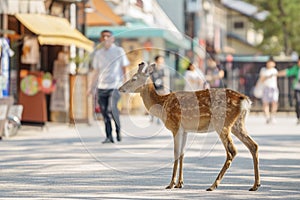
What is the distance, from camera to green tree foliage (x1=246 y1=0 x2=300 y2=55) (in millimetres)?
58781

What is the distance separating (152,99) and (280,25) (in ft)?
171

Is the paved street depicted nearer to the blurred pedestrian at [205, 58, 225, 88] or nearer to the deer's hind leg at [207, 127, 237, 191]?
the deer's hind leg at [207, 127, 237, 191]

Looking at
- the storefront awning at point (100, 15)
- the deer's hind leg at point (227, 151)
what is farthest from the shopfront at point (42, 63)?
the deer's hind leg at point (227, 151)

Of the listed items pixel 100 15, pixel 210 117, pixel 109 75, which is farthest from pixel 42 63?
pixel 210 117

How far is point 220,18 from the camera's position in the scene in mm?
84188

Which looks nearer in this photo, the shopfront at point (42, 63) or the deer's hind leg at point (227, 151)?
the deer's hind leg at point (227, 151)

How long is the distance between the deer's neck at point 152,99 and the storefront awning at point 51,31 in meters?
9.63

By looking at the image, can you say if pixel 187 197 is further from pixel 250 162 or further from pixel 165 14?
pixel 165 14

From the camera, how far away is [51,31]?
69.2ft

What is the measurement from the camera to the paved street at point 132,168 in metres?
9.92

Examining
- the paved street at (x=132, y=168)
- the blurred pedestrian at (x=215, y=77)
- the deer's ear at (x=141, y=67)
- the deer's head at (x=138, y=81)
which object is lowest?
the paved street at (x=132, y=168)

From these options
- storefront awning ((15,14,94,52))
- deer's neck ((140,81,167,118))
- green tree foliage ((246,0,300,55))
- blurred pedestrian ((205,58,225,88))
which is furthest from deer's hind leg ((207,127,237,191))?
green tree foliage ((246,0,300,55))

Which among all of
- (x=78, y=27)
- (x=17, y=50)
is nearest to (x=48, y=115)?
(x=17, y=50)

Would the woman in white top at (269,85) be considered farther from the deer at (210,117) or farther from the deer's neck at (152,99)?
the deer at (210,117)
